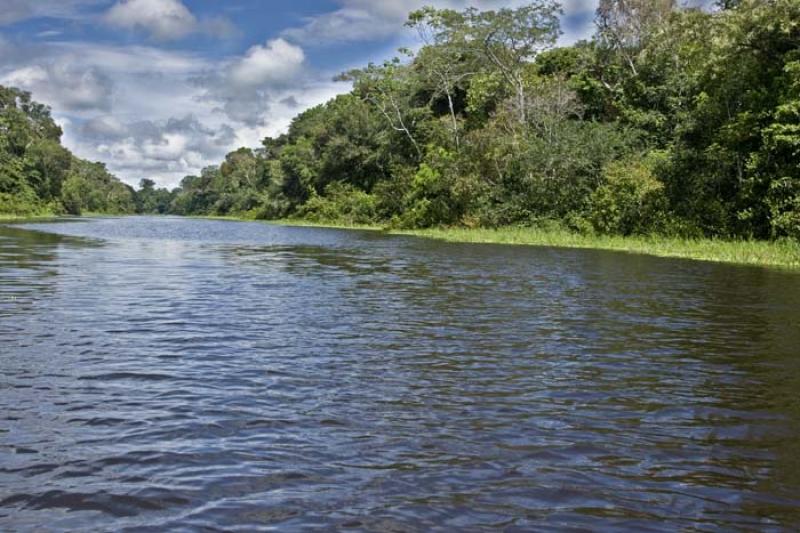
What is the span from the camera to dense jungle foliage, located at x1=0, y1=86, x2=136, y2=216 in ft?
330

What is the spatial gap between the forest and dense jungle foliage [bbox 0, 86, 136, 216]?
546cm

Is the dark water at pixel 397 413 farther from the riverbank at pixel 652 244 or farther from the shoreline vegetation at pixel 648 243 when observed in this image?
the riverbank at pixel 652 244

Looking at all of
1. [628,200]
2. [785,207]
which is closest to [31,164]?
[628,200]

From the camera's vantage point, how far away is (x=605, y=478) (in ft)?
19.6

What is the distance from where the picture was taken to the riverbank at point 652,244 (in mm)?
28680

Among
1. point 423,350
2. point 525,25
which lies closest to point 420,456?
point 423,350

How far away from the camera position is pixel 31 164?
110m

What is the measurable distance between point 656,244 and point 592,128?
13364mm

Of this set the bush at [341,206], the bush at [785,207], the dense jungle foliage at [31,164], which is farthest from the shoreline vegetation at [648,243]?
the dense jungle foliage at [31,164]

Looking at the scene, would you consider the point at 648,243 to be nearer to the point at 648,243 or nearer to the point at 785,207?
the point at 648,243

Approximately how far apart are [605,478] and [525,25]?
176 feet

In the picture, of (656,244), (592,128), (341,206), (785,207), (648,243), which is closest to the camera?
(785,207)

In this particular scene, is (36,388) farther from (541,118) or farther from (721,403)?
(541,118)

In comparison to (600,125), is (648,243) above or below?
below
